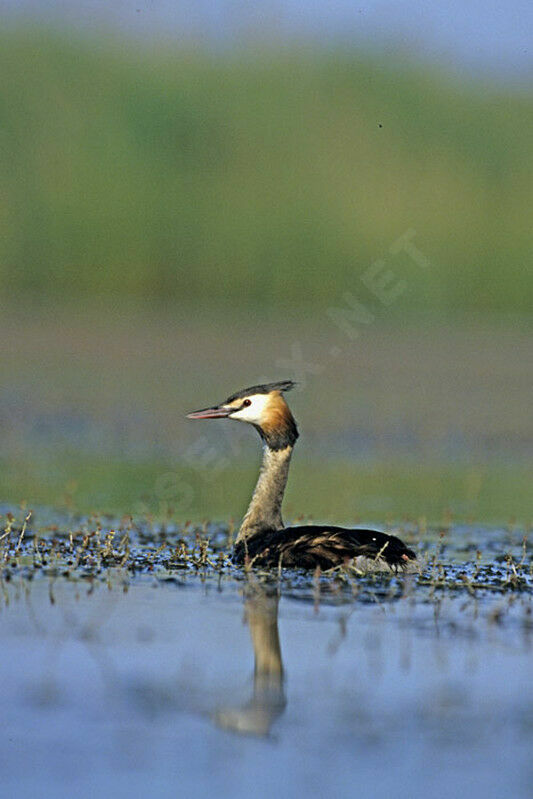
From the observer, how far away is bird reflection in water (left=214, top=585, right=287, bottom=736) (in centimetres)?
594

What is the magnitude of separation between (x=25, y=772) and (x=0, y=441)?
1009 cm

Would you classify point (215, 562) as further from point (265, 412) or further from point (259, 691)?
point (259, 691)

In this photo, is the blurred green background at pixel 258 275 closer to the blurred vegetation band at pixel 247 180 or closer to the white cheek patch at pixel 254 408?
the blurred vegetation band at pixel 247 180

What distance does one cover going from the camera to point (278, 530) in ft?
32.4

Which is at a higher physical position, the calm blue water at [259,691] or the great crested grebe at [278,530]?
the great crested grebe at [278,530]

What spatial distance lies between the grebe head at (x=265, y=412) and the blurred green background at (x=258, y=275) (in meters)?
1.47

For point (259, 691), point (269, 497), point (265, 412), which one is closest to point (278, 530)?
point (269, 497)

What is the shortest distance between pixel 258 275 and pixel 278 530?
24.4 metres

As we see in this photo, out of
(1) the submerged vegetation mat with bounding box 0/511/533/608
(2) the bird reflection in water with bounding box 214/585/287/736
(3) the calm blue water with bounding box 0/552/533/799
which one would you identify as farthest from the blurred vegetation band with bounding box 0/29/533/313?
(3) the calm blue water with bounding box 0/552/533/799

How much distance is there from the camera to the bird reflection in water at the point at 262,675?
5.94 meters

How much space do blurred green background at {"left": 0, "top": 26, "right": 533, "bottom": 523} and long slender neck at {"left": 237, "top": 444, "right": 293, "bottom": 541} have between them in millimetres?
1446

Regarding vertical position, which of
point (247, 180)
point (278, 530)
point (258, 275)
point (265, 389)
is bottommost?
point (278, 530)

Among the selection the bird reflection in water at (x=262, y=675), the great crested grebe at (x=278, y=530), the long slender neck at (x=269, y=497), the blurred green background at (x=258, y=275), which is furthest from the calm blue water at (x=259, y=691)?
the blurred green background at (x=258, y=275)

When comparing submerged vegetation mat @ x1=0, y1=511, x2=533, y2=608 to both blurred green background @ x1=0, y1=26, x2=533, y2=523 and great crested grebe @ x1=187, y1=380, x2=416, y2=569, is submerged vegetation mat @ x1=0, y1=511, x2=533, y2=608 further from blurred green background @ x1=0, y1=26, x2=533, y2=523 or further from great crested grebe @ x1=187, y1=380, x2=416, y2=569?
blurred green background @ x1=0, y1=26, x2=533, y2=523
